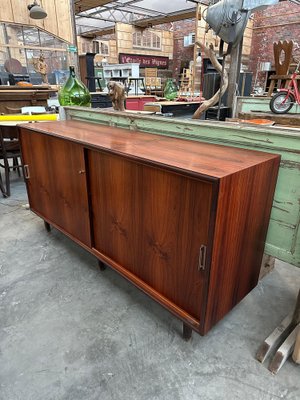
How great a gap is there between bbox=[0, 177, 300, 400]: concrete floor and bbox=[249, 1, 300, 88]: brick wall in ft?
24.9

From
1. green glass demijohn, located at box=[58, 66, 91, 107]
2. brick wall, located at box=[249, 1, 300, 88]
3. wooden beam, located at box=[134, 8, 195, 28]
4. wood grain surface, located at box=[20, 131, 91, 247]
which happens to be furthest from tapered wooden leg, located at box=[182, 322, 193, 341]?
wooden beam, located at box=[134, 8, 195, 28]

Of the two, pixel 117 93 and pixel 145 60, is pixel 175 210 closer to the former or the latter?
pixel 117 93

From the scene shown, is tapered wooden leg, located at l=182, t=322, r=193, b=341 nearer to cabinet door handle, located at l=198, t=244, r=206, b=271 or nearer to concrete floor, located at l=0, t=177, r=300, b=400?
Result: concrete floor, located at l=0, t=177, r=300, b=400

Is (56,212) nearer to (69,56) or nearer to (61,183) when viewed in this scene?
(61,183)

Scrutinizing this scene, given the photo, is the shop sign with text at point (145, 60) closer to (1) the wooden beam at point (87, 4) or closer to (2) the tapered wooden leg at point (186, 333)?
(1) the wooden beam at point (87, 4)

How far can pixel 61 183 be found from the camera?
5.46ft

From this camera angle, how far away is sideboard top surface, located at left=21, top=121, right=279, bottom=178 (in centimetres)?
94

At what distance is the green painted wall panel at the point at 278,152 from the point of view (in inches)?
42.1

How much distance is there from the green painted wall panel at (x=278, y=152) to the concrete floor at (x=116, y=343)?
1.44ft

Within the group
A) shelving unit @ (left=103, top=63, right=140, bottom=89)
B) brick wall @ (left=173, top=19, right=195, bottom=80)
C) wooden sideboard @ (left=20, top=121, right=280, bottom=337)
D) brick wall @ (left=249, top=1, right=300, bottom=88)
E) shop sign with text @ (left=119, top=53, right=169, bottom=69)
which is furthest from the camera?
brick wall @ (left=173, top=19, right=195, bottom=80)

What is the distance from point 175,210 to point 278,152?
0.48 metres

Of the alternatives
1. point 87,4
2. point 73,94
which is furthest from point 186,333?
point 87,4

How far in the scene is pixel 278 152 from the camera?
1.09 metres

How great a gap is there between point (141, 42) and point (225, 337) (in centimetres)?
1124
